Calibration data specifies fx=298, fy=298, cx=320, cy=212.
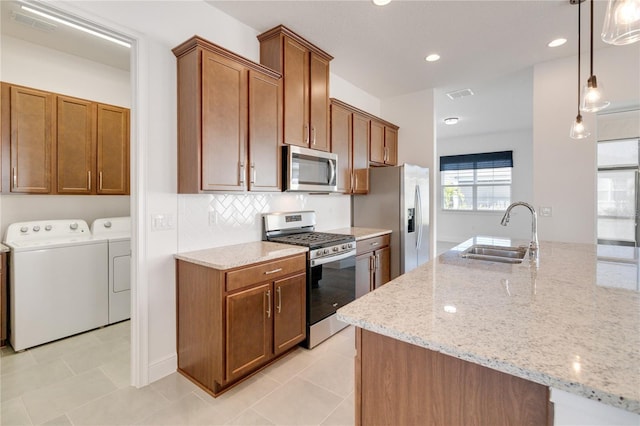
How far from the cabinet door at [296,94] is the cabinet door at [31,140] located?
7.68 ft

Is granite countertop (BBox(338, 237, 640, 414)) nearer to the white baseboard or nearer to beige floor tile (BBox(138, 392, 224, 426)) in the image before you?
beige floor tile (BBox(138, 392, 224, 426))

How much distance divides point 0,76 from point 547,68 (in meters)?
5.52

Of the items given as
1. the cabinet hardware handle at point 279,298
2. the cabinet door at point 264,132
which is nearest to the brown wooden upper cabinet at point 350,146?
the cabinet door at point 264,132

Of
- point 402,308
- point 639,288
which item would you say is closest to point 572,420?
point 402,308

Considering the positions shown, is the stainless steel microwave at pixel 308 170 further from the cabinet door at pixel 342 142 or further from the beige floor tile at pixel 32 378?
the beige floor tile at pixel 32 378

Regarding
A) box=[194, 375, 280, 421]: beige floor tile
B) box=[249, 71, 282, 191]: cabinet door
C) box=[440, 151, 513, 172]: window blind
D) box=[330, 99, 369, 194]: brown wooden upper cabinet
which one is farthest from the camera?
box=[440, 151, 513, 172]: window blind

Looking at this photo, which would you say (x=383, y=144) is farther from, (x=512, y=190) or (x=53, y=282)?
(x=512, y=190)

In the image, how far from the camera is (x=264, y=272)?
83.4 inches

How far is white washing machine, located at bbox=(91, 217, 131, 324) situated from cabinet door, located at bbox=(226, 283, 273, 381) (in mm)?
1850

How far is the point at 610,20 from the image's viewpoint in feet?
3.77

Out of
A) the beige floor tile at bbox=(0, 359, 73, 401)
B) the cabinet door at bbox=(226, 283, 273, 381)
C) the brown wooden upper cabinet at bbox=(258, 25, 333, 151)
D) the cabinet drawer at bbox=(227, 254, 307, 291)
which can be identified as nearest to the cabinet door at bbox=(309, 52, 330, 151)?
the brown wooden upper cabinet at bbox=(258, 25, 333, 151)

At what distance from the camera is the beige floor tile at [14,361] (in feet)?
7.35

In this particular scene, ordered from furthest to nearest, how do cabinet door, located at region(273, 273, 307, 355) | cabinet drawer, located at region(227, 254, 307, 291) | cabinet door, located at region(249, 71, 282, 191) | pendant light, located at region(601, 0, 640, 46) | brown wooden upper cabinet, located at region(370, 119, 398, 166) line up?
1. brown wooden upper cabinet, located at region(370, 119, 398, 166)
2. cabinet door, located at region(249, 71, 282, 191)
3. cabinet door, located at region(273, 273, 307, 355)
4. cabinet drawer, located at region(227, 254, 307, 291)
5. pendant light, located at region(601, 0, 640, 46)

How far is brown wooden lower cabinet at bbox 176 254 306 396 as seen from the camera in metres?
1.90
